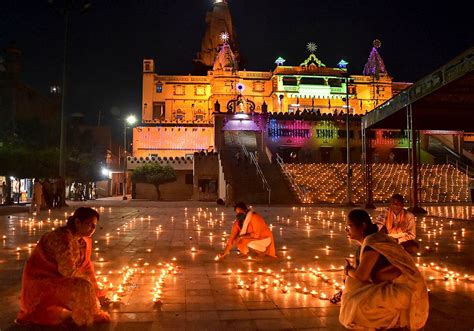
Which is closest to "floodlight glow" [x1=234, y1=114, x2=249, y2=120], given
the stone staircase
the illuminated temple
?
the illuminated temple

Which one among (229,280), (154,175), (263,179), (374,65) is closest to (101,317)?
(229,280)

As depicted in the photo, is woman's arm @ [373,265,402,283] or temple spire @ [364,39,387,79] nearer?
woman's arm @ [373,265,402,283]

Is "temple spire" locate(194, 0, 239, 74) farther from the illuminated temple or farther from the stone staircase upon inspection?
the stone staircase

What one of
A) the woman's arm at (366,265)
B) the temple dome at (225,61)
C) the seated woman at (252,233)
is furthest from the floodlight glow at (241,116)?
the woman's arm at (366,265)

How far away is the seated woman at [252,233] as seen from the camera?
841 cm

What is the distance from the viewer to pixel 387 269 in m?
3.43

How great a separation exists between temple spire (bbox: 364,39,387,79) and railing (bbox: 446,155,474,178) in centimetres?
3183

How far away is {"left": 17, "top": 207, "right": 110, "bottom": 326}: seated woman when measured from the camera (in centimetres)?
432

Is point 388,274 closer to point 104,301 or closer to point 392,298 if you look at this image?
point 392,298

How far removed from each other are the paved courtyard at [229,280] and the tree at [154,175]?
27.9 meters

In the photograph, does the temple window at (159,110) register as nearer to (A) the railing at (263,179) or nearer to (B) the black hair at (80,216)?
(A) the railing at (263,179)

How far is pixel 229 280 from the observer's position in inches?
262

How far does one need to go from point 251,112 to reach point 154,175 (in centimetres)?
1113

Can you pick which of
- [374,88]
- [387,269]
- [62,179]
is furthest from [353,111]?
[387,269]
